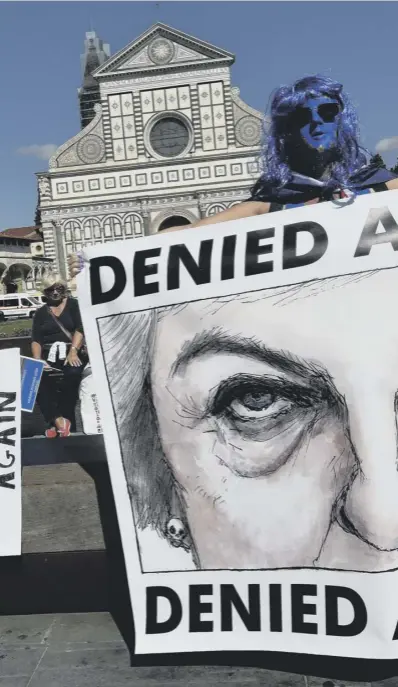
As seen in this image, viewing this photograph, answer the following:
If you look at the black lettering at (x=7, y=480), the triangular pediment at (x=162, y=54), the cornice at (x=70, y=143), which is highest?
the triangular pediment at (x=162, y=54)

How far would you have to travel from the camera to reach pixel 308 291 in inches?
68.6

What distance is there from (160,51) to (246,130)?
621 centimetres

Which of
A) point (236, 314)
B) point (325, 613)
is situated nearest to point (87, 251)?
point (236, 314)

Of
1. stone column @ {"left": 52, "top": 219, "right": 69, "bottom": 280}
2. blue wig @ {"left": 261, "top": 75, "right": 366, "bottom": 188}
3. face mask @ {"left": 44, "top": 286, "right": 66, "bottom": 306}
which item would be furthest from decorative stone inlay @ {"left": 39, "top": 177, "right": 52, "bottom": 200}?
blue wig @ {"left": 261, "top": 75, "right": 366, "bottom": 188}

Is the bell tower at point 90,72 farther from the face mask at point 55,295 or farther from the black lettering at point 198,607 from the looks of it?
the black lettering at point 198,607

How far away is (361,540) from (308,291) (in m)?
0.64

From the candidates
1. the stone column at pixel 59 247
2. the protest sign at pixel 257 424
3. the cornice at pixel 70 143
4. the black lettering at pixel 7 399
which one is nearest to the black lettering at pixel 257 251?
the protest sign at pixel 257 424

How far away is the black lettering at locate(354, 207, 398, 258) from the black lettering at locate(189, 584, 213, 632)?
962 mm

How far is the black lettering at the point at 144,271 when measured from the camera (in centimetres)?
185

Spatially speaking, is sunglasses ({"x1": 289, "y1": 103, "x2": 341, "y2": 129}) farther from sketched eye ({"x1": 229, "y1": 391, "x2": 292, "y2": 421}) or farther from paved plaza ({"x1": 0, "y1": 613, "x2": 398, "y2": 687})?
paved plaza ({"x1": 0, "y1": 613, "x2": 398, "y2": 687})

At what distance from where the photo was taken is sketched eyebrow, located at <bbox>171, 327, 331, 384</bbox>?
5.78 feet

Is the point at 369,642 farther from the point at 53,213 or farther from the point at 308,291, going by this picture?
the point at 53,213

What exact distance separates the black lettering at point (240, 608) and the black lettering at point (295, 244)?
850mm

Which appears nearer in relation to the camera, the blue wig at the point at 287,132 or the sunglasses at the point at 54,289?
the blue wig at the point at 287,132
